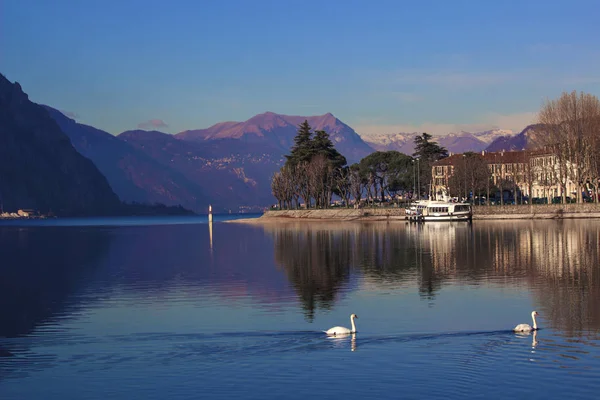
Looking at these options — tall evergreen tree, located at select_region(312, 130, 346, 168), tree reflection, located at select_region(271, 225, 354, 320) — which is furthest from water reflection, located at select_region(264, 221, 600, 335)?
tall evergreen tree, located at select_region(312, 130, 346, 168)

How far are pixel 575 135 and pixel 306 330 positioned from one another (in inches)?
4145

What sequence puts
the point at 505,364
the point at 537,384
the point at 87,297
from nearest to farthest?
the point at 537,384
the point at 505,364
the point at 87,297

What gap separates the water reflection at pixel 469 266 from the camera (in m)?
37.0

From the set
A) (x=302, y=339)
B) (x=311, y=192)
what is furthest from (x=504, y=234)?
(x=311, y=192)

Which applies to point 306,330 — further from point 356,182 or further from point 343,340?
point 356,182

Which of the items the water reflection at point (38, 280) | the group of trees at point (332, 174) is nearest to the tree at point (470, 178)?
the group of trees at point (332, 174)

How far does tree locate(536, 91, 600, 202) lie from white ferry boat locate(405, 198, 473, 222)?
16990 millimetres

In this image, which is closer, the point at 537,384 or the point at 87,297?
the point at 537,384

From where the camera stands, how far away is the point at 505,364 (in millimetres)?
24203

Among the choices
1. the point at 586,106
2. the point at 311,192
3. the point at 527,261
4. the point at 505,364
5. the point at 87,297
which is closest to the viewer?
the point at 505,364

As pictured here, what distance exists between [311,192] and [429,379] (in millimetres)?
150417

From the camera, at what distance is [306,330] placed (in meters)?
30.4

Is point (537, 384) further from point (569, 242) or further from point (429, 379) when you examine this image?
point (569, 242)

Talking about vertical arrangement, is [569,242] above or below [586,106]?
below
